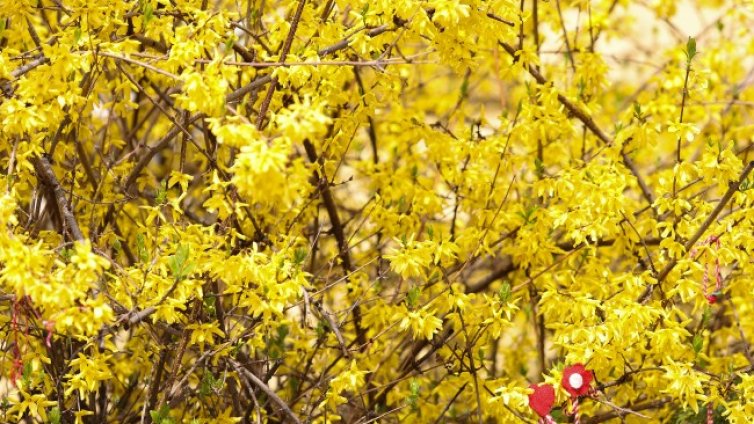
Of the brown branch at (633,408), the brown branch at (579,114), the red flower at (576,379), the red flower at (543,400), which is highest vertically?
the brown branch at (579,114)

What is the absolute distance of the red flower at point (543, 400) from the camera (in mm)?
2943

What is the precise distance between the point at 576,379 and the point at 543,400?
4.6 inches

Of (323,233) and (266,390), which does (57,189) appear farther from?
(323,233)

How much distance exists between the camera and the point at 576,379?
2.91 meters

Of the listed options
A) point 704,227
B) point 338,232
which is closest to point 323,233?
point 338,232

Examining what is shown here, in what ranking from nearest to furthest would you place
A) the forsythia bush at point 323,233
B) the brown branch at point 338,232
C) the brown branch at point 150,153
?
the forsythia bush at point 323,233
the brown branch at point 150,153
the brown branch at point 338,232

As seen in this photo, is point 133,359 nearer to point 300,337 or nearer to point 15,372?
point 300,337

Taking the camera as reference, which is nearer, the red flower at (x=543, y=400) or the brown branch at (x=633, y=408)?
the red flower at (x=543, y=400)

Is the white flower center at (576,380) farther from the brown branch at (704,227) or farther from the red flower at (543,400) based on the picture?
the brown branch at (704,227)

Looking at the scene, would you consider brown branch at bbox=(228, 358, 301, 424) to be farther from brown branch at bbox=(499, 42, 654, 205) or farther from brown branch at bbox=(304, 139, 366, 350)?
brown branch at bbox=(499, 42, 654, 205)

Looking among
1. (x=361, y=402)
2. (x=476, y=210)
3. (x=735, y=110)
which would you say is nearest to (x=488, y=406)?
(x=361, y=402)

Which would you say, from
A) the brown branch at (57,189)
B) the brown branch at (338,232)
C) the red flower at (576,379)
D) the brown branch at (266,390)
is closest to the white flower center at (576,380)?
the red flower at (576,379)

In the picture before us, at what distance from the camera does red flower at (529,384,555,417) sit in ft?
9.66

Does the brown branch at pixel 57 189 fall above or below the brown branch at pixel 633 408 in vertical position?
above
